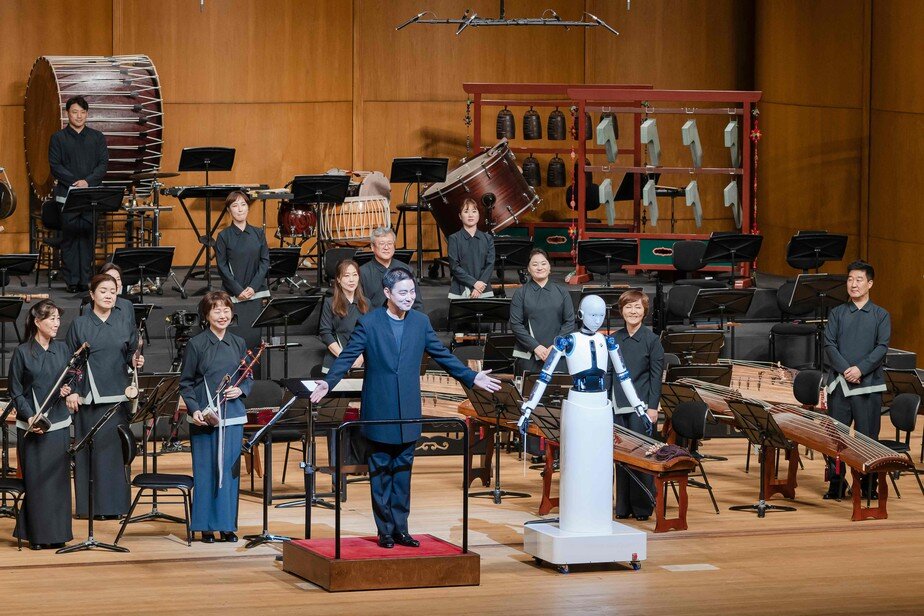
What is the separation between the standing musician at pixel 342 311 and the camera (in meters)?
10.2

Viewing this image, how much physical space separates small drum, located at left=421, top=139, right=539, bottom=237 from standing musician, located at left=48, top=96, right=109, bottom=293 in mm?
3026

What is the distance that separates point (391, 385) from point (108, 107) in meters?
7.32

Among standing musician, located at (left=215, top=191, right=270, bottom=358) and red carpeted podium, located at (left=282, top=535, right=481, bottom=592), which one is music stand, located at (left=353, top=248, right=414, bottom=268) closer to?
standing musician, located at (left=215, top=191, right=270, bottom=358)

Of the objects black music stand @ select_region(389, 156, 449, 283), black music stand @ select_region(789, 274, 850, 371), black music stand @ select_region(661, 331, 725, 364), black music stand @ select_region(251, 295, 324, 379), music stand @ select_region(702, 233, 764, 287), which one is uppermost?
black music stand @ select_region(389, 156, 449, 283)

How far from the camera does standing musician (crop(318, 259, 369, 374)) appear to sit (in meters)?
10.2

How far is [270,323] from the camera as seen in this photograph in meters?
10.9

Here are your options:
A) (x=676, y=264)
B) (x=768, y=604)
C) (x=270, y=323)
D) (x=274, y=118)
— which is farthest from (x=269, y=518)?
(x=274, y=118)

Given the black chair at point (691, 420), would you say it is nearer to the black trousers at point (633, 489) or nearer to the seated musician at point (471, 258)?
the black trousers at point (633, 489)

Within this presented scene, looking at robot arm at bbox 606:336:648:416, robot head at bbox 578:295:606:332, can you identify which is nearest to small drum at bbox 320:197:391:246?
robot arm at bbox 606:336:648:416

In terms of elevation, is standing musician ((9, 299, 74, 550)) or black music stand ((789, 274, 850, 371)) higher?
black music stand ((789, 274, 850, 371))

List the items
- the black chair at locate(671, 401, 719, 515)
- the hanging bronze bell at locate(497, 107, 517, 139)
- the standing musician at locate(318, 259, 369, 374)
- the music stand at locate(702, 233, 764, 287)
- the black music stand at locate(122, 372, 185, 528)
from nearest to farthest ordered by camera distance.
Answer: the black music stand at locate(122, 372, 185, 528) → the black chair at locate(671, 401, 719, 515) → the standing musician at locate(318, 259, 369, 374) → the music stand at locate(702, 233, 764, 287) → the hanging bronze bell at locate(497, 107, 517, 139)

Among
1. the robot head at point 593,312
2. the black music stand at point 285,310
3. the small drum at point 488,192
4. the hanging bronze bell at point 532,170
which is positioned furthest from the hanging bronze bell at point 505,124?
the robot head at point 593,312

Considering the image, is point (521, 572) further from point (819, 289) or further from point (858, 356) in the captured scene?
point (819, 289)

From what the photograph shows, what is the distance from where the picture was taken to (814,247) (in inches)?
515
